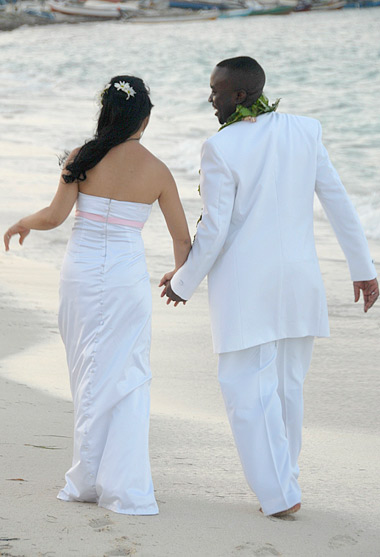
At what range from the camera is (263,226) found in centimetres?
311

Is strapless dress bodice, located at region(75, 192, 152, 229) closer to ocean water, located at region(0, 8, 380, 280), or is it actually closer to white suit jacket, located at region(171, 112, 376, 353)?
white suit jacket, located at region(171, 112, 376, 353)

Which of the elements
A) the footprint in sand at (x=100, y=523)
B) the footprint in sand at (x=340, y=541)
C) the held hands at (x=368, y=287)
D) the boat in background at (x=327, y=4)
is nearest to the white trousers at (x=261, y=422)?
the footprint in sand at (x=340, y=541)

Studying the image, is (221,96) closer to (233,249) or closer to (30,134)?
(233,249)

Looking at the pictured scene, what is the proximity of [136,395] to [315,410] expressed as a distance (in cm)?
156

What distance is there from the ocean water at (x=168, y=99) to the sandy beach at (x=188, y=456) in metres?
2.01

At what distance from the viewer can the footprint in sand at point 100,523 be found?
9.39 ft

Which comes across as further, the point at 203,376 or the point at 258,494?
the point at 203,376

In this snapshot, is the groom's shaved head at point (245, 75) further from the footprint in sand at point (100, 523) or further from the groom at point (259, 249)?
the footprint in sand at point (100, 523)

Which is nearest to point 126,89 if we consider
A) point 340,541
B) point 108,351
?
point 108,351

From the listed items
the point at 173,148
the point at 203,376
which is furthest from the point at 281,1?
the point at 203,376

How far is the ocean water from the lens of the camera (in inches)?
394

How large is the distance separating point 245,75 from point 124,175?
532 millimetres

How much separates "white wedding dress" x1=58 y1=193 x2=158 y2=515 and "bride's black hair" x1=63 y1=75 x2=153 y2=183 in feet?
0.40

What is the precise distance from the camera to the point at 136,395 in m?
3.12
